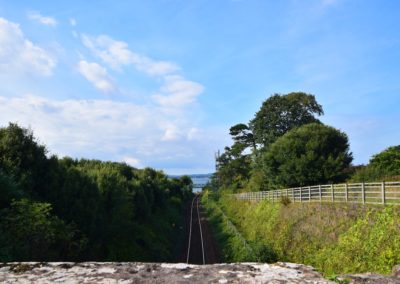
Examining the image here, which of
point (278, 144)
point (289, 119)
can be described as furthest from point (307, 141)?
point (289, 119)

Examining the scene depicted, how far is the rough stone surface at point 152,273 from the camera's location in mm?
3562

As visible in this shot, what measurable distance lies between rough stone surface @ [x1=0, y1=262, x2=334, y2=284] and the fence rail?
14217 mm

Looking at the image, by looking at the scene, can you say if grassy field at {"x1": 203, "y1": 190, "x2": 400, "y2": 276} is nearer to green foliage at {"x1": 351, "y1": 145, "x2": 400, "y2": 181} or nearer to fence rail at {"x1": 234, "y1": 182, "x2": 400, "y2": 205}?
fence rail at {"x1": 234, "y1": 182, "x2": 400, "y2": 205}

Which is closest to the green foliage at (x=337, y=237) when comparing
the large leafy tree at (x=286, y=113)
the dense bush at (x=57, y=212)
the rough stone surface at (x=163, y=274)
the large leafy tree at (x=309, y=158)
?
the dense bush at (x=57, y=212)

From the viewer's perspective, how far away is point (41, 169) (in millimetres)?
17125

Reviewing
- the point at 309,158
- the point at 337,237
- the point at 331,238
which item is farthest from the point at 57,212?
the point at 309,158

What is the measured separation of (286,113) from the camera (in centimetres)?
6856

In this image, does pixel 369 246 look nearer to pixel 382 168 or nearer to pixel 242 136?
pixel 382 168

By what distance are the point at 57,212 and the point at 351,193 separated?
15.7 m

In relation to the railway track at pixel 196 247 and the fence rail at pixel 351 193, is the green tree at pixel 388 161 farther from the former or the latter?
the railway track at pixel 196 247

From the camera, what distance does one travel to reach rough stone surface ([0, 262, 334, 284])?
3562 mm

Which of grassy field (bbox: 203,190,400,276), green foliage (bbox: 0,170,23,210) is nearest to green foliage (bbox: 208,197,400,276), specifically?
grassy field (bbox: 203,190,400,276)

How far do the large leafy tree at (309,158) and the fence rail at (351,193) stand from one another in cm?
506

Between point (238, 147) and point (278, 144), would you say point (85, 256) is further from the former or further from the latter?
point (238, 147)
